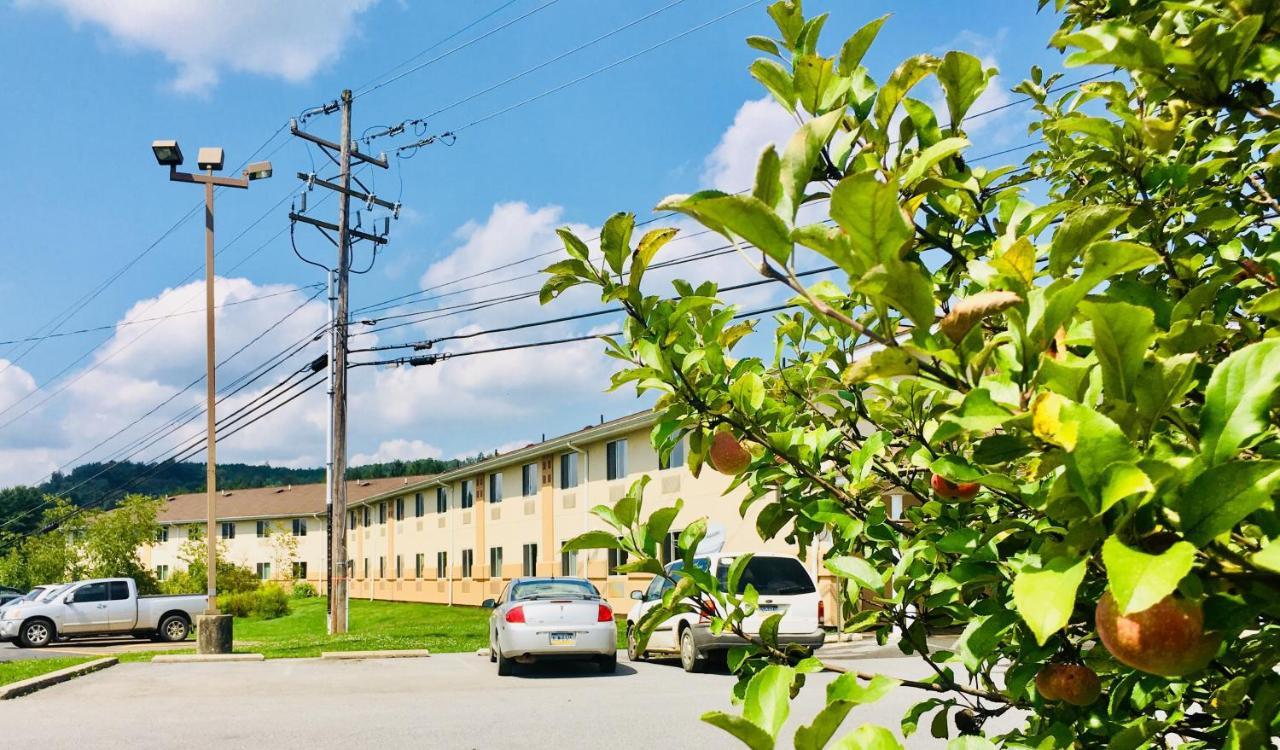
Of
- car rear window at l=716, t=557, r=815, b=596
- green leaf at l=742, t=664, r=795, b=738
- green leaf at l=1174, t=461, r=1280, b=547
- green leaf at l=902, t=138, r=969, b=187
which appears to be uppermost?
green leaf at l=902, t=138, r=969, b=187

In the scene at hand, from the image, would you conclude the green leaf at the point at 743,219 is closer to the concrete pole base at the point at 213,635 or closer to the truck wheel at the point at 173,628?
the concrete pole base at the point at 213,635

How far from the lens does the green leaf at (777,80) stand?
193cm

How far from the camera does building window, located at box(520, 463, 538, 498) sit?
3741 centimetres

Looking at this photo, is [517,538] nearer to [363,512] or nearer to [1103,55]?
[363,512]

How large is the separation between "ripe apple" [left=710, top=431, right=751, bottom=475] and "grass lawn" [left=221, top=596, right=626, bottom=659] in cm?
1839

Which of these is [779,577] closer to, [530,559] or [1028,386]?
[1028,386]

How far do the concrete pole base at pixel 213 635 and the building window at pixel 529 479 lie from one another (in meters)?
18.4

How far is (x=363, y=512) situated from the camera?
62.3 metres

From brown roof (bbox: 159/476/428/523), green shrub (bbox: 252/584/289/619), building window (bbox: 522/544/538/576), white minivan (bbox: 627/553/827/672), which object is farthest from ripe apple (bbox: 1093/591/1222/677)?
brown roof (bbox: 159/476/428/523)

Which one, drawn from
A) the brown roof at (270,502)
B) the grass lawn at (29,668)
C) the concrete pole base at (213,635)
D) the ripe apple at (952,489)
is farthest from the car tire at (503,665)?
the brown roof at (270,502)

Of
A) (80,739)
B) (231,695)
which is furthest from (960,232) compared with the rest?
(231,695)

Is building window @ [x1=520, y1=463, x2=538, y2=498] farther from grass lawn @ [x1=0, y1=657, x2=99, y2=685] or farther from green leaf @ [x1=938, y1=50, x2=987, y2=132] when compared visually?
green leaf @ [x1=938, y1=50, x2=987, y2=132]

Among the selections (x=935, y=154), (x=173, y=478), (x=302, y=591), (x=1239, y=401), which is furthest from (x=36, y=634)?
(x=173, y=478)

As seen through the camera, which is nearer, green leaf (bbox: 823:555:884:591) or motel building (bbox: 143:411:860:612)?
green leaf (bbox: 823:555:884:591)
